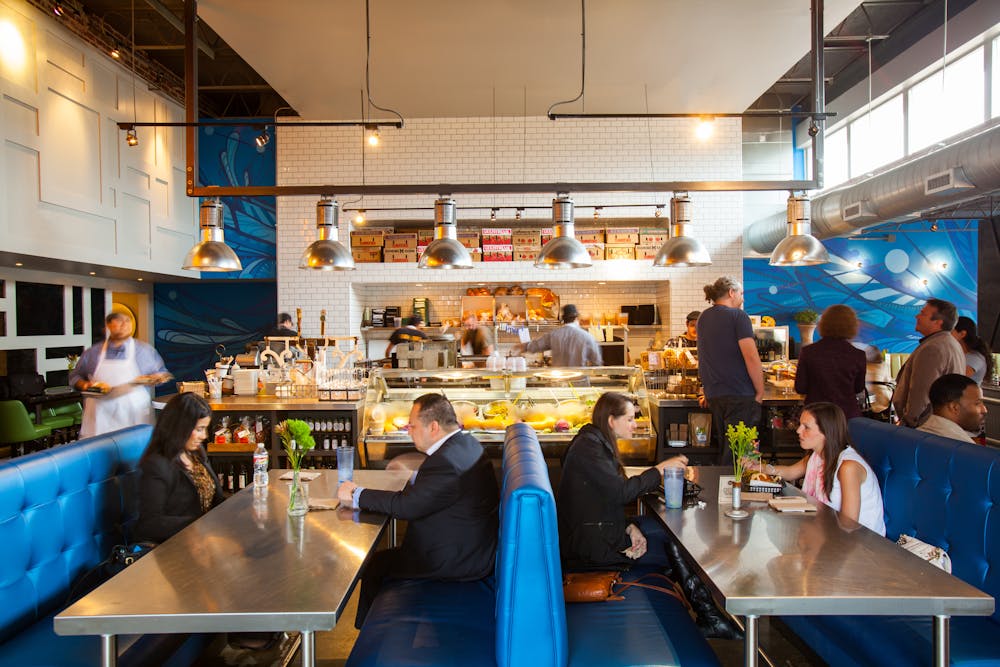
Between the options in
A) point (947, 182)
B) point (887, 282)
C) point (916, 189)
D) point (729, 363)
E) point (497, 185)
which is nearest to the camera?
point (497, 185)

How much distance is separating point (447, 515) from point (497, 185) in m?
2.60

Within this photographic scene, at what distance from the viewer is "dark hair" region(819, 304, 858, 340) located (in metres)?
5.15

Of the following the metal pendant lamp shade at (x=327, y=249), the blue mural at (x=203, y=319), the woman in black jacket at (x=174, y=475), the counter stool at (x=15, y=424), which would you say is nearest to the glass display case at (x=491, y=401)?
the metal pendant lamp shade at (x=327, y=249)

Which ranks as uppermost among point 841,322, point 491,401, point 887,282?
point 887,282

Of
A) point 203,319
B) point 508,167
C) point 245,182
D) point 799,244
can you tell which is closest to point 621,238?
point 508,167

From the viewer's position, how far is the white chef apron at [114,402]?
5793 mm

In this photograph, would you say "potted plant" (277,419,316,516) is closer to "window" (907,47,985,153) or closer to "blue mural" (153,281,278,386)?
"window" (907,47,985,153)

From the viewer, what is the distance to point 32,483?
2.95m

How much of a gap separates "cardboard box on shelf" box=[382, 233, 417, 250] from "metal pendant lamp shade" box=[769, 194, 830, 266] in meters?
5.58

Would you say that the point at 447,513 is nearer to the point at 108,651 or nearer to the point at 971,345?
the point at 108,651

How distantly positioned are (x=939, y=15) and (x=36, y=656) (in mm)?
10231

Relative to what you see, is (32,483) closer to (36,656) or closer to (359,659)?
(36,656)

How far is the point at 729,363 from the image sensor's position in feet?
18.0

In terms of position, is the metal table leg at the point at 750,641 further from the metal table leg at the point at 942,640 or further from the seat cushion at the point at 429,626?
the seat cushion at the point at 429,626
